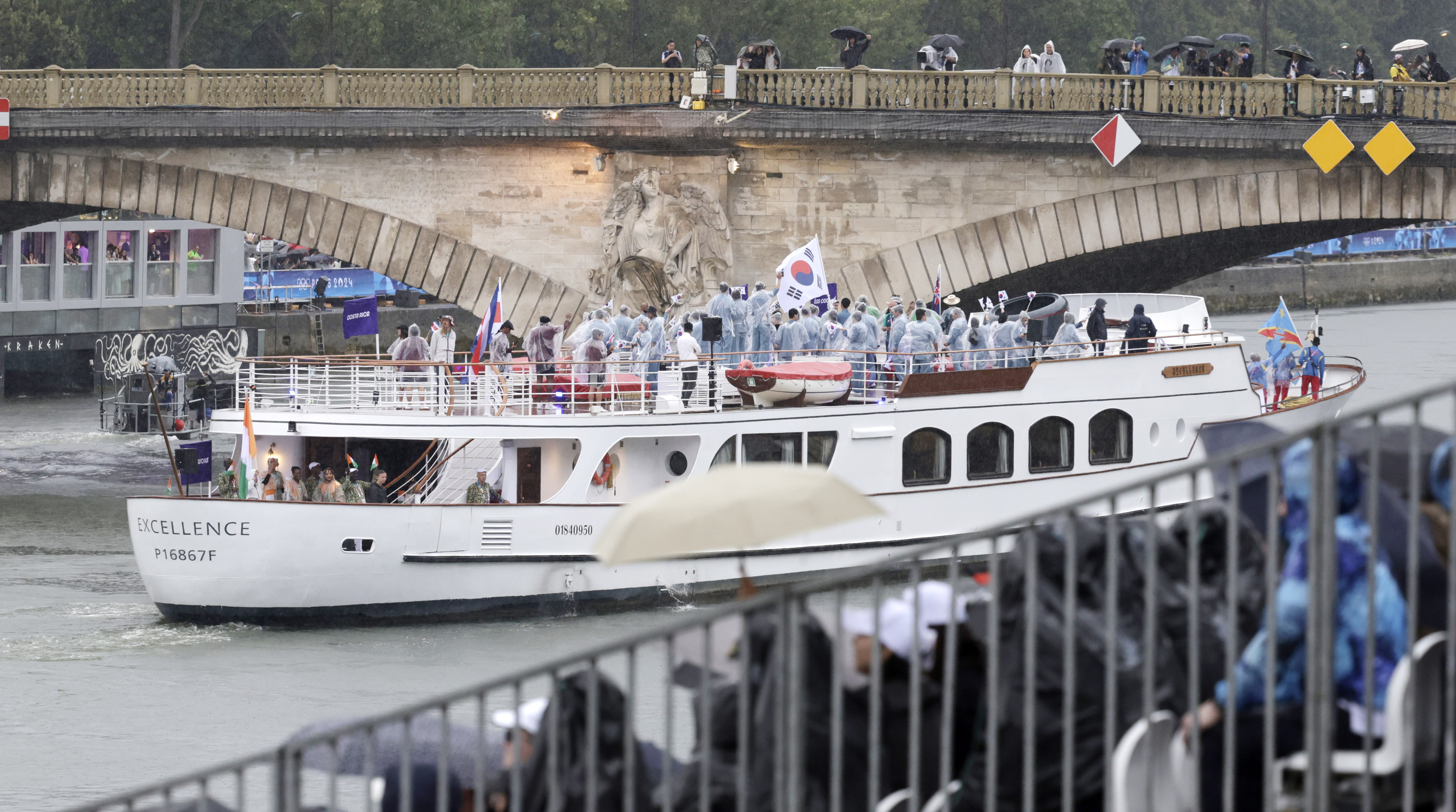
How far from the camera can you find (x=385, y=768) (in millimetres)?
7270

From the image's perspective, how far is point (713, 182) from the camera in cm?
2753

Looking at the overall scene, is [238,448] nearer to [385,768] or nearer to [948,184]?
[948,184]

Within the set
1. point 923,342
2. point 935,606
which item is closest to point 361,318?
point 923,342

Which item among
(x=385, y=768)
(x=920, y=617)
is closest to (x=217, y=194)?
(x=385, y=768)

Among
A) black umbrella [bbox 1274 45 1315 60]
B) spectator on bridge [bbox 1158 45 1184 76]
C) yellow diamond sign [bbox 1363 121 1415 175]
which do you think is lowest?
yellow diamond sign [bbox 1363 121 1415 175]

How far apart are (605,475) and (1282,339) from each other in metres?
10.5

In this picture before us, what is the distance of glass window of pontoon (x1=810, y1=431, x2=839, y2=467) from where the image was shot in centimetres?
2061

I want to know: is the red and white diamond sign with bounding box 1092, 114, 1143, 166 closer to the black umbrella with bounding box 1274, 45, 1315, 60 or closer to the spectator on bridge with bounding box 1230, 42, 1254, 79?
the black umbrella with bounding box 1274, 45, 1315, 60

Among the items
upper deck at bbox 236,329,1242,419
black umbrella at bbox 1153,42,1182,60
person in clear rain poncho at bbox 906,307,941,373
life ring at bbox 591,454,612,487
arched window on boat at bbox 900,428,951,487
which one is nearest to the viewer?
upper deck at bbox 236,329,1242,419

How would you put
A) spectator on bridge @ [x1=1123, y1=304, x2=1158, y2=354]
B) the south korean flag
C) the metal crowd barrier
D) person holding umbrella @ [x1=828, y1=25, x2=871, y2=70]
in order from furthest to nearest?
person holding umbrella @ [x1=828, y1=25, x2=871, y2=70]
spectator on bridge @ [x1=1123, y1=304, x2=1158, y2=354]
the south korean flag
the metal crowd barrier

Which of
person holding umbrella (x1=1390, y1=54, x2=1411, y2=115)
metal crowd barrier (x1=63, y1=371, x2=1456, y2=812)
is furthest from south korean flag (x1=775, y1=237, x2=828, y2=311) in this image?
metal crowd barrier (x1=63, y1=371, x2=1456, y2=812)

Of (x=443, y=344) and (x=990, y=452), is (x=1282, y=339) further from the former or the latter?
(x=443, y=344)

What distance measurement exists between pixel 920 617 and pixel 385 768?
2440 mm

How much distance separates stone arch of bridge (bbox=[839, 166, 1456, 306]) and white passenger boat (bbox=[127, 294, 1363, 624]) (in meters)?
4.87
